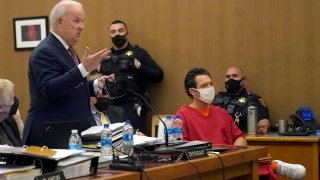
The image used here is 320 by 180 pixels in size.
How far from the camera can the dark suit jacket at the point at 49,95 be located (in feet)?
11.1

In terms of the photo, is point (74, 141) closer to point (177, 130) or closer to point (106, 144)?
point (106, 144)

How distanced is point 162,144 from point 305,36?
363cm

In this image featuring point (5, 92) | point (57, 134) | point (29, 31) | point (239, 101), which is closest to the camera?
point (57, 134)

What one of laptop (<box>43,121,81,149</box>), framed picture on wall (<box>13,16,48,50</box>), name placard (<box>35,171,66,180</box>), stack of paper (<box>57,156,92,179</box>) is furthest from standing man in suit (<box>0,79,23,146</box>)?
framed picture on wall (<box>13,16,48,50</box>)

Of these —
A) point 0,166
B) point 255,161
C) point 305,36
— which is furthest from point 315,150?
point 0,166

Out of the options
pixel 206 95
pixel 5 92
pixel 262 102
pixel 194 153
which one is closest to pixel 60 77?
pixel 5 92

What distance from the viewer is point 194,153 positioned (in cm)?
290

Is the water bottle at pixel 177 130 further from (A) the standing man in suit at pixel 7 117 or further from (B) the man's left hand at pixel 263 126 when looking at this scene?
(B) the man's left hand at pixel 263 126

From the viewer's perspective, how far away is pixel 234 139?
14.3 feet

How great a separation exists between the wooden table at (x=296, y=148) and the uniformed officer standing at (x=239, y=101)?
1.49ft

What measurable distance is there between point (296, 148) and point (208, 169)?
2.70 metres

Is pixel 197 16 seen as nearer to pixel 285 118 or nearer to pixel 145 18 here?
pixel 145 18

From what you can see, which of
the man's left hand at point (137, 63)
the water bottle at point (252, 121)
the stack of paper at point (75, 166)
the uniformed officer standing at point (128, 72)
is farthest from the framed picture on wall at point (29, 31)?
the stack of paper at point (75, 166)

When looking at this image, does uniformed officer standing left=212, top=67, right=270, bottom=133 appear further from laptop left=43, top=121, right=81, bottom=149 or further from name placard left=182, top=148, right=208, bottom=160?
laptop left=43, top=121, right=81, bottom=149
